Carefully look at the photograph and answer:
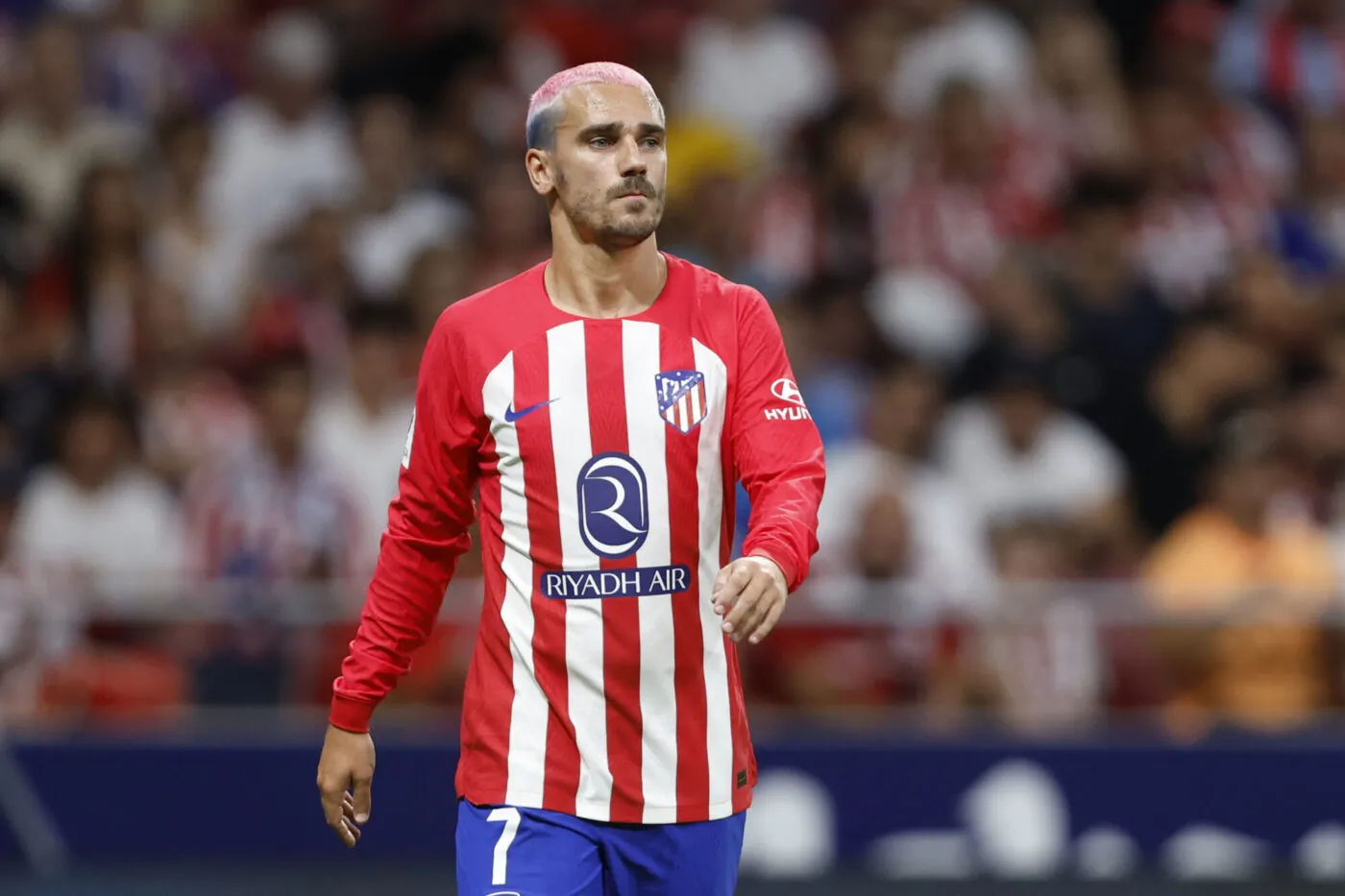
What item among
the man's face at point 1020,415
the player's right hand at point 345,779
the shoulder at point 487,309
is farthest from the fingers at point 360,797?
the man's face at point 1020,415

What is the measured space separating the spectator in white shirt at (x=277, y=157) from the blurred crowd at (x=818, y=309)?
18 millimetres

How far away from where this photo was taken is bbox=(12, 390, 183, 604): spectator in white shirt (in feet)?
25.8

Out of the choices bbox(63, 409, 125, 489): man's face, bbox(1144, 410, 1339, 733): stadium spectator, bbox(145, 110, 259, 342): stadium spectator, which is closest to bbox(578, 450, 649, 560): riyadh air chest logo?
bbox(1144, 410, 1339, 733): stadium spectator

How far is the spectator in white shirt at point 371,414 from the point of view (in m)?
8.27

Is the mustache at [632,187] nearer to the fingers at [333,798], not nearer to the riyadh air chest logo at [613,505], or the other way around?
the riyadh air chest logo at [613,505]

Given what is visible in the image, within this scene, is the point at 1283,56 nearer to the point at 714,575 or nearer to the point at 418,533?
the point at 714,575

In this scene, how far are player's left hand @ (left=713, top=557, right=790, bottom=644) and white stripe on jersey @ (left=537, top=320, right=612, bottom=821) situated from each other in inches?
19.0

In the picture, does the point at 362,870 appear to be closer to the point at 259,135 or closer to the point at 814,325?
the point at 814,325

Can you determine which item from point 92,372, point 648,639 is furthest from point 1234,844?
point 92,372

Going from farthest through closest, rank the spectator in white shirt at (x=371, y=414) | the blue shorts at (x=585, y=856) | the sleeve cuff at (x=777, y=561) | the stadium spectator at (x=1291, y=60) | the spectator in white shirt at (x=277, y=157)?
the stadium spectator at (x=1291, y=60), the spectator in white shirt at (x=277, y=157), the spectator in white shirt at (x=371, y=414), the blue shorts at (x=585, y=856), the sleeve cuff at (x=777, y=561)

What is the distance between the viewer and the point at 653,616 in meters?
3.95

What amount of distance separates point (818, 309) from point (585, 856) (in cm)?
517

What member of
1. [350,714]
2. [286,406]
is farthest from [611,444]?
[286,406]

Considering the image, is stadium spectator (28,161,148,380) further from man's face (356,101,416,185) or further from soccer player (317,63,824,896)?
soccer player (317,63,824,896)
